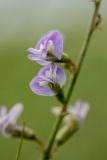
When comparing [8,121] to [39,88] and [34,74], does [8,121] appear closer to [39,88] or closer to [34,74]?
[39,88]

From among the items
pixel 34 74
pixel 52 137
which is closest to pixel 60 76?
pixel 52 137

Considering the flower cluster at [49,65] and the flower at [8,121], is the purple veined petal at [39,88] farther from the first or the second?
the flower at [8,121]

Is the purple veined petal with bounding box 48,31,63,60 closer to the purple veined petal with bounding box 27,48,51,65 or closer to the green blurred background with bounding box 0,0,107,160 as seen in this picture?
the purple veined petal with bounding box 27,48,51,65

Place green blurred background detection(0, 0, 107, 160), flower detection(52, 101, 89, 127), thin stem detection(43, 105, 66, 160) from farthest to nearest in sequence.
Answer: green blurred background detection(0, 0, 107, 160) → flower detection(52, 101, 89, 127) → thin stem detection(43, 105, 66, 160)

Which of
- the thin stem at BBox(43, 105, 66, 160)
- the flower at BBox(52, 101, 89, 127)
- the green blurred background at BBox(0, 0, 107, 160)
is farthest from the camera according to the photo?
the green blurred background at BBox(0, 0, 107, 160)

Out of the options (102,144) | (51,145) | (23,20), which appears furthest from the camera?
(23,20)

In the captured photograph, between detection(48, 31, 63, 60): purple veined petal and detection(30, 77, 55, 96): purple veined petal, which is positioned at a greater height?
detection(48, 31, 63, 60): purple veined petal

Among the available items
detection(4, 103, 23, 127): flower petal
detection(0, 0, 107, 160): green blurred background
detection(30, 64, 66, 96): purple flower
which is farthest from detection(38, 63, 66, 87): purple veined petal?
detection(0, 0, 107, 160): green blurred background

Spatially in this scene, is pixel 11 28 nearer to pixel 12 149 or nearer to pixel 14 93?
pixel 14 93

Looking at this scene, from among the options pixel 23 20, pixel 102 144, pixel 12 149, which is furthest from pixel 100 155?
pixel 23 20
